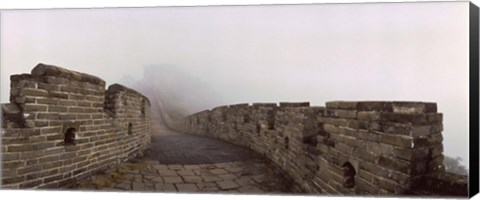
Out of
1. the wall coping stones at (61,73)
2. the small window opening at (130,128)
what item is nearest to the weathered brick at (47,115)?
the wall coping stones at (61,73)

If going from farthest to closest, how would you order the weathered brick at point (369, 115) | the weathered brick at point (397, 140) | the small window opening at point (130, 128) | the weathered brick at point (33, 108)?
the small window opening at point (130, 128)
the weathered brick at point (33, 108)
the weathered brick at point (369, 115)
the weathered brick at point (397, 140)

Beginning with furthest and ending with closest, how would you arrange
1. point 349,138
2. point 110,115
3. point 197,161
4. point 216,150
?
point 216,150 < point 197,161 < point 110,115 < point 349,138

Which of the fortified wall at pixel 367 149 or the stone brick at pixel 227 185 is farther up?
the fortified wall at pixel 367 149

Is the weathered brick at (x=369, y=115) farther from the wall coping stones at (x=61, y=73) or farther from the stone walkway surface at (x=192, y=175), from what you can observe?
the wall coping stones at (x=61, y=73)

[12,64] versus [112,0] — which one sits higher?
Result: [112,0]

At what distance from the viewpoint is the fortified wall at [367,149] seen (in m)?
2.27

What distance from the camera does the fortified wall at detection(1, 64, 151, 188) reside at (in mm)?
3029

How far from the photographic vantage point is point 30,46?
12.0 ft

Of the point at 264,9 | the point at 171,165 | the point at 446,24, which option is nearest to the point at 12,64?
the point at 171,165

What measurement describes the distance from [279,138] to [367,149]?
1.73 m

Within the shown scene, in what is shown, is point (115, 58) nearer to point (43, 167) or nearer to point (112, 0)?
point (112, 0)

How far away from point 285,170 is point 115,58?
2162mm

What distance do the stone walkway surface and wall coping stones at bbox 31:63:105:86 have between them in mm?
1007

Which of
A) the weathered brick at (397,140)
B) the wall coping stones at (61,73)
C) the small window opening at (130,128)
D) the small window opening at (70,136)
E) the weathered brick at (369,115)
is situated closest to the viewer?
the weathered brick at (397,140)
